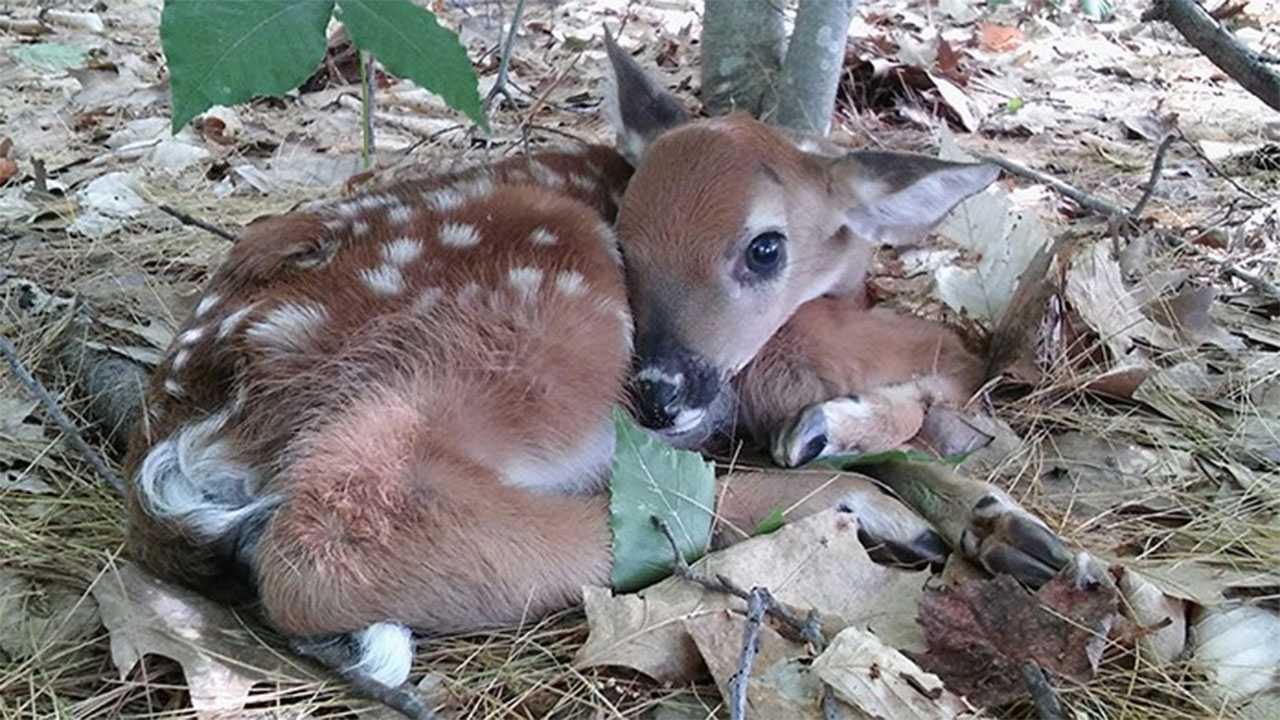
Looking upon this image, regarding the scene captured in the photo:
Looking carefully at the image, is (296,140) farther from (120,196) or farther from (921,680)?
(921,680)

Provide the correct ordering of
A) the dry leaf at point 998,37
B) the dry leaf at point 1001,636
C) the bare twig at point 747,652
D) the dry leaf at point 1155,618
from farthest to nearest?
1. the dry leaf at point 998,37
2. the dry leaf at point 1155,618
3. the dry leaf at point 1001,636
4. the bare twig at point 747,652

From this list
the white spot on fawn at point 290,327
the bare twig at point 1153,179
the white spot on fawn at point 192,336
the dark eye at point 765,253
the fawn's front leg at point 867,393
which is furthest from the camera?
the bare twig at point 1153,179

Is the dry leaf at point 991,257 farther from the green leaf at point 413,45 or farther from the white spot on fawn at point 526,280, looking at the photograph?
the green leaf at point 413,45

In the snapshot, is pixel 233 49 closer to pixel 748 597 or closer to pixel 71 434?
pixel 71 434

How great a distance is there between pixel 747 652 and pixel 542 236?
978mm

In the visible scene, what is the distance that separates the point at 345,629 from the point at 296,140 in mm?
3335

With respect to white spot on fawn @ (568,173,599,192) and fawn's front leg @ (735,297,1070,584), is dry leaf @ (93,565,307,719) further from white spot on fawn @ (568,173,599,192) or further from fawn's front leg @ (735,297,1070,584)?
white spot on fawn @ (568,173,599,192)

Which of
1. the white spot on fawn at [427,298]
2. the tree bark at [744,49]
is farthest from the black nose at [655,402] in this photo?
the tree bark at [744,49]

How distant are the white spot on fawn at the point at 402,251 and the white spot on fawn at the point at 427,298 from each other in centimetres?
9

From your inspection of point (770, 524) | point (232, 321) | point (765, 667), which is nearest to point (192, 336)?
point (232, 321)

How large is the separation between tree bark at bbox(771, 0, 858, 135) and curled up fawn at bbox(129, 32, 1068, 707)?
79 centimetres

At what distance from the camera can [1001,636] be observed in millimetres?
1805

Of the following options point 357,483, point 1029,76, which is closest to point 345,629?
point 357,483

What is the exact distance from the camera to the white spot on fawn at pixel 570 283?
2291mm
